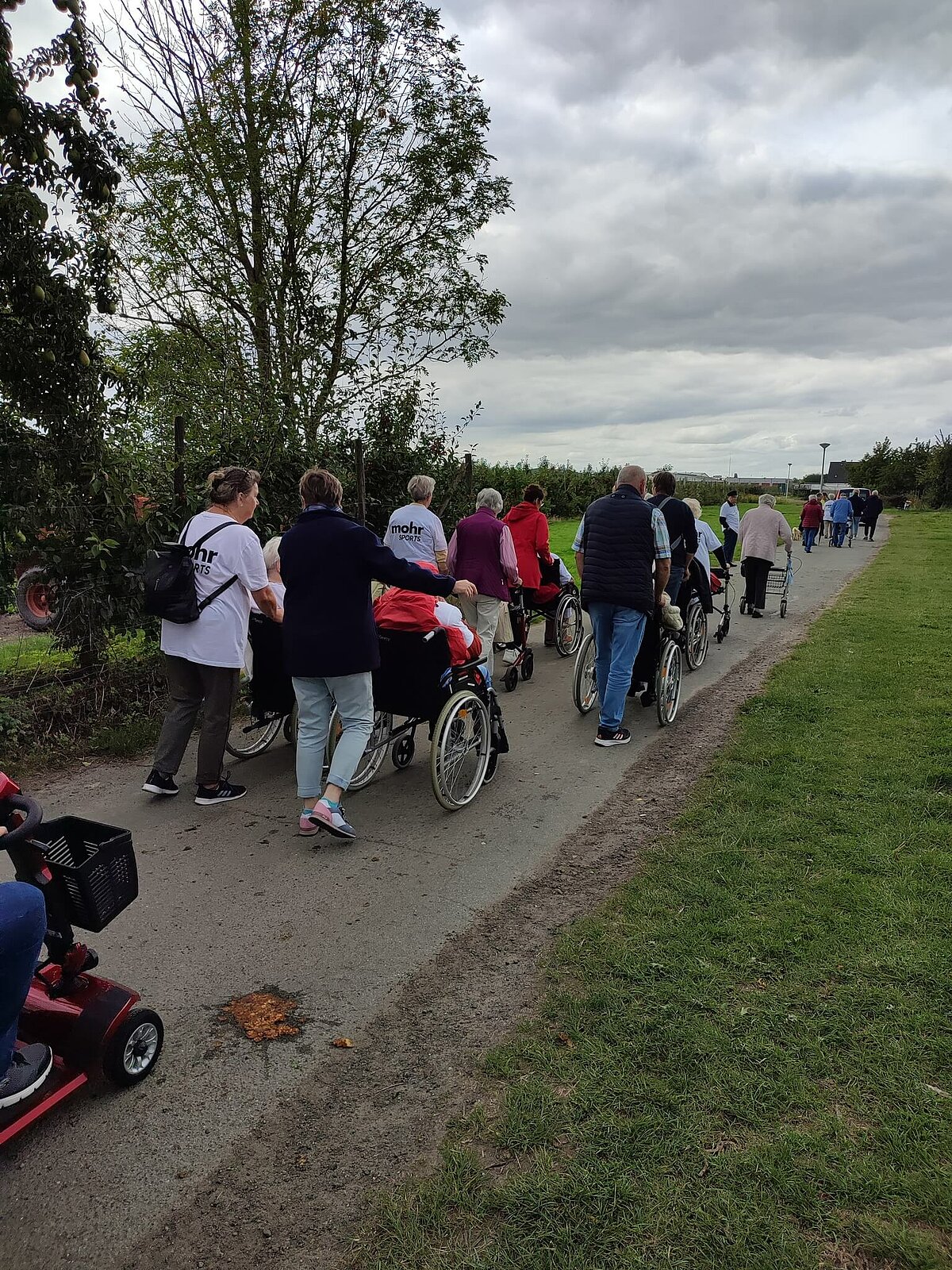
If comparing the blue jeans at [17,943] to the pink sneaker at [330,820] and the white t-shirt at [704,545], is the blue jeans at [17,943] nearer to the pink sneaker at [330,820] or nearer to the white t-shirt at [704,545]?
the pink sneaker at [330,820]

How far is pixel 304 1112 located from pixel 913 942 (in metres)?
2.62

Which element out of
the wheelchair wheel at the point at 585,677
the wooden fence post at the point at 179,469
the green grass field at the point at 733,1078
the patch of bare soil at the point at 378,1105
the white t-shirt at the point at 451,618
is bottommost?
the patch of bare soil at the point at 378,1105

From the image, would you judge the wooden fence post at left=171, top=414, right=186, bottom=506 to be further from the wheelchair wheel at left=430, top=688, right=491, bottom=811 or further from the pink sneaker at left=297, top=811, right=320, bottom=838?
the pink sneaker at left=297, top=811, right=320, bottom=838

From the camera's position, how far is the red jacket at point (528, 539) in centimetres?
911

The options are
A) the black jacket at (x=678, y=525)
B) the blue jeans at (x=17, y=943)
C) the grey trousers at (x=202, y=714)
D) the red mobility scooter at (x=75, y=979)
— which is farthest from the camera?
the black jacket at (x=678, y=525)

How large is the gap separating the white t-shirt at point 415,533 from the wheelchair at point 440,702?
1.99 metres

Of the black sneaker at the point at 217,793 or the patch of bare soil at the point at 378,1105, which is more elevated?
the black sneaker at the point at 217,793

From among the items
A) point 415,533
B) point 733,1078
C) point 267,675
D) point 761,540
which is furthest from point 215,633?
point 761,540

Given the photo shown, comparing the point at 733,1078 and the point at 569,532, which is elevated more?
the point at 569,532

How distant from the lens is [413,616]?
523cm

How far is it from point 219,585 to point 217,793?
4.59 feet

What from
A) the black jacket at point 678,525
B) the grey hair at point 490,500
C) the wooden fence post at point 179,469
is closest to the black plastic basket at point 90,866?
the wooden fence post at point 179,469

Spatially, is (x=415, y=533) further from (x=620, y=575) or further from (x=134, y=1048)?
(x=134, y=1048)

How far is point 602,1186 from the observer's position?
2.29m
